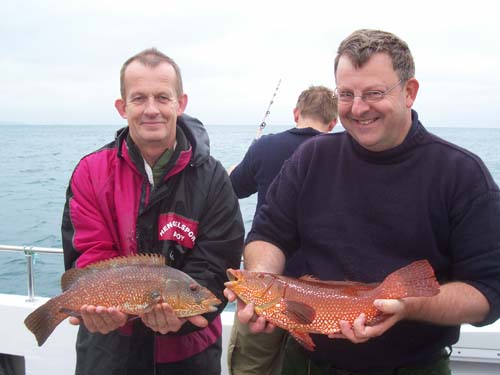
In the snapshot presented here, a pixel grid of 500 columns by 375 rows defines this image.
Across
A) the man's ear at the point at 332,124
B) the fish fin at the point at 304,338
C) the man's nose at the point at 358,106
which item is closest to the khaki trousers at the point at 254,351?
the fish fin at the point at 304,338

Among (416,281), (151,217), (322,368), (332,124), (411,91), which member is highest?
(411,91)

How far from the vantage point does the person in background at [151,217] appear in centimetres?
333

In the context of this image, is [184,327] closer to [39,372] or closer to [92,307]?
[92,307]

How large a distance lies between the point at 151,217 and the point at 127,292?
0.50m

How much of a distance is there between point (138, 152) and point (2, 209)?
16523 mm

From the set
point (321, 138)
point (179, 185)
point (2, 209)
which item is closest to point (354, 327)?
point (321, 138)

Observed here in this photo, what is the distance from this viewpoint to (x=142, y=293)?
126 inches

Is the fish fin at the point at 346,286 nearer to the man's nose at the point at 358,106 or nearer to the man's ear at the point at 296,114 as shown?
the man's nose at the point at 358,106

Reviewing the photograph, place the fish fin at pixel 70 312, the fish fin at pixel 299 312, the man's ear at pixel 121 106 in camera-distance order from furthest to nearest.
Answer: the man's ear at pixel 121 106 → the fish fin at pixel 70 312 → the fish fin at pixel 299 312

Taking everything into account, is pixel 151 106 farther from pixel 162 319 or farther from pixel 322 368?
pixel 322 368

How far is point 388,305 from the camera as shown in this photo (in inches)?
98.4

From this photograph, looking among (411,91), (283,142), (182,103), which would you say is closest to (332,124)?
(283,142)

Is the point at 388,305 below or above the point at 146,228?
below

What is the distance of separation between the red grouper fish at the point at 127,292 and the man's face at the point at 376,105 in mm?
1399
